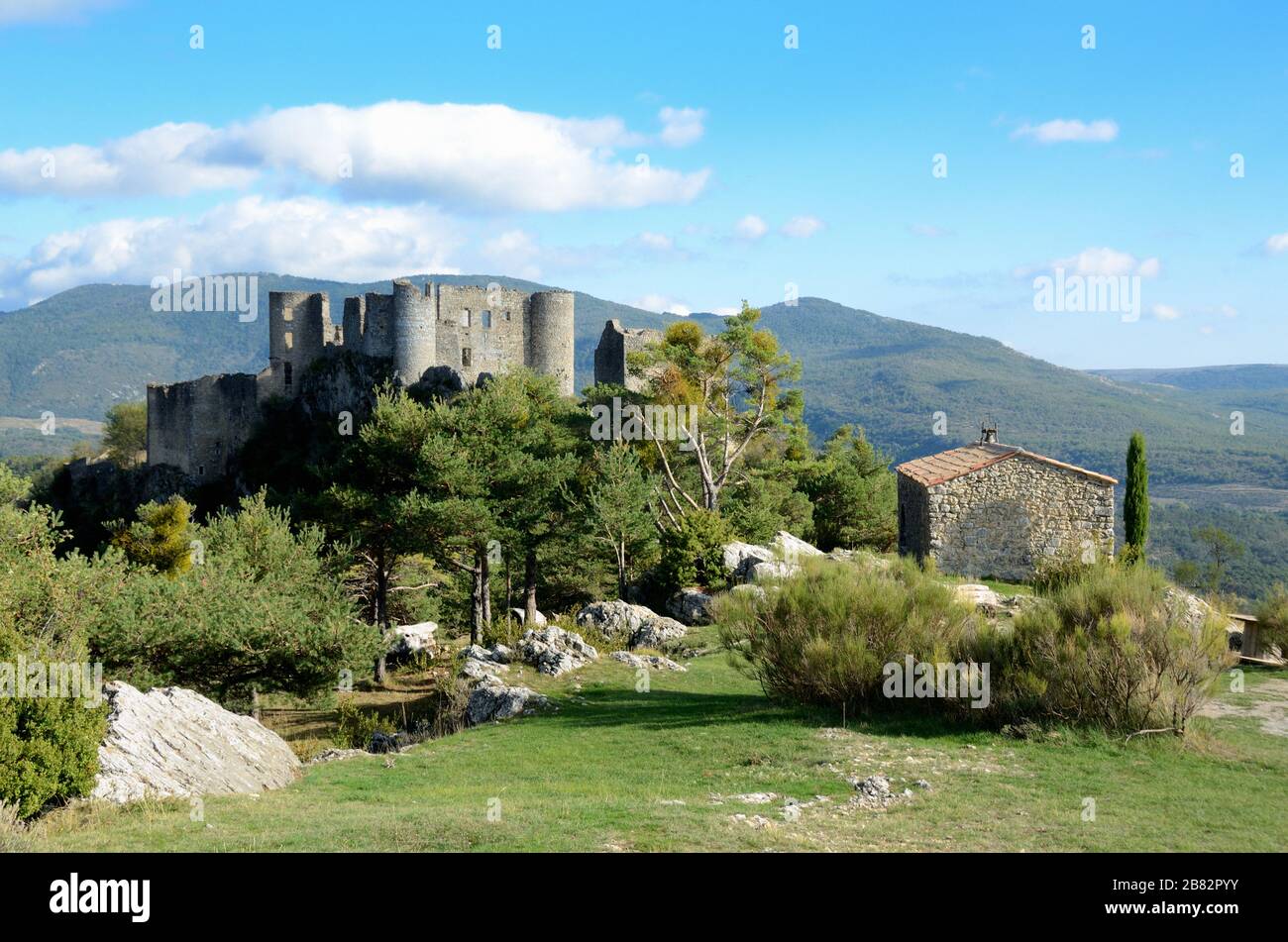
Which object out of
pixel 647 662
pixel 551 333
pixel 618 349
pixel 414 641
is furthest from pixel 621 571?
pixel 551 333

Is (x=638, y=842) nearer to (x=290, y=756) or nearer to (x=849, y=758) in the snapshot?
(x=849, y=758)

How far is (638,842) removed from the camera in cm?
854

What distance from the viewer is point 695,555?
86.8ft

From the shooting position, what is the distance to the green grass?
29.2 feet

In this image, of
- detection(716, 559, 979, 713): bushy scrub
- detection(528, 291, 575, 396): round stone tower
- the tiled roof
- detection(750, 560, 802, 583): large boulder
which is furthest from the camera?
detection(528, 291, 575, 396): round stone tower

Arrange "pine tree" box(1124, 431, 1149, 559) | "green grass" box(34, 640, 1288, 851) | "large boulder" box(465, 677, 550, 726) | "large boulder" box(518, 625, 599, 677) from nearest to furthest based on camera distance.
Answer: "green grass" box(34, 640, 1288, 851)
"large boulder" box(465, 677, 550, 726)
"large boulder" box(518, 625, 599, 677)
"pine tree" box(1124, 431, 1149, 559)

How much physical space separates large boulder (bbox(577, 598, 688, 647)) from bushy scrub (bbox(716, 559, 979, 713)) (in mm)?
6484

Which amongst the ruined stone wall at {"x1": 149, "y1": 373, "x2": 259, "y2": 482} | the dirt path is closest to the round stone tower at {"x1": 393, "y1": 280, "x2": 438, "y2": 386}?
the ruined stone wall at {"x1": 149, "y1": 373, "x2": 259, "y2": 482}

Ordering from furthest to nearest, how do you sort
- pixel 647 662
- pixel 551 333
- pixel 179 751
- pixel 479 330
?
pixel 551 333, pixel 479 330, pixel 647 662, pixel 179 751

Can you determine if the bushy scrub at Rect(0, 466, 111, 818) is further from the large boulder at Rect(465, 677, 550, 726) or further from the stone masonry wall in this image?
the stone masonry wall

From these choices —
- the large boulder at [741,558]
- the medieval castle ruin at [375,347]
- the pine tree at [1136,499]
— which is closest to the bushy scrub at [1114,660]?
the large boulder at [741,558]

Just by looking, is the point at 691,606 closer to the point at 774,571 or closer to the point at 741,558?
the point at 741,558

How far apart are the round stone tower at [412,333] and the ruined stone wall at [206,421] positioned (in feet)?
36.9

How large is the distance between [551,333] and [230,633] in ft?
121
